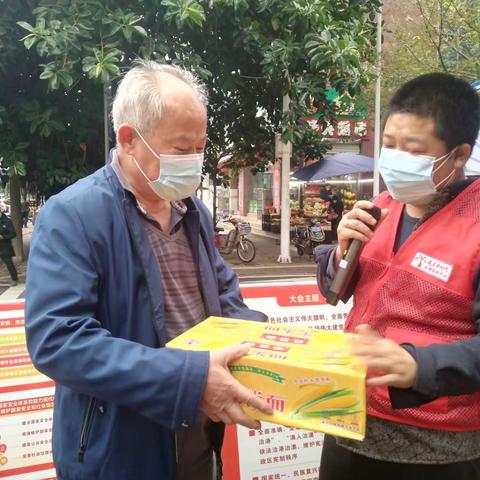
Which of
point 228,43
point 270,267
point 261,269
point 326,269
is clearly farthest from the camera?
point 270,267

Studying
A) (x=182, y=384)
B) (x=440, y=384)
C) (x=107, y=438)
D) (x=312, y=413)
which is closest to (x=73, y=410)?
(x=107, y=438)

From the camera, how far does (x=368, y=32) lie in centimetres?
766

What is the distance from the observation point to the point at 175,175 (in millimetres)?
1344

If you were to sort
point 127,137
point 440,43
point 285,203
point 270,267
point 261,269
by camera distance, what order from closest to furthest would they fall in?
point 127,137 → point 440,43 → point 261,269 → point 270,267 → point 285,203

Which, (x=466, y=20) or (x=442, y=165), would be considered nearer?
(x=442, y=165)

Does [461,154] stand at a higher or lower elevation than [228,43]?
lower

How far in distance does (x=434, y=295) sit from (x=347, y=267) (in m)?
0.25

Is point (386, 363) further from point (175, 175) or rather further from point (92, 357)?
point (175, 175)

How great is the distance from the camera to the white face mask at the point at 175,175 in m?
1.32

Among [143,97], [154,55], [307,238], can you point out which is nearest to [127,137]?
[143,97]

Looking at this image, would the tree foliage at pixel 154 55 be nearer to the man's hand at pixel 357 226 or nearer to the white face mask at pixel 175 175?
the white face mask at pixel 175 175

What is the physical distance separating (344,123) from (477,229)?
16039 millimetres

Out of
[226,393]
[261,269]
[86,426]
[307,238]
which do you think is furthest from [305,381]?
[307,238]

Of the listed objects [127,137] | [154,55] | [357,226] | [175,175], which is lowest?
[357,226]
